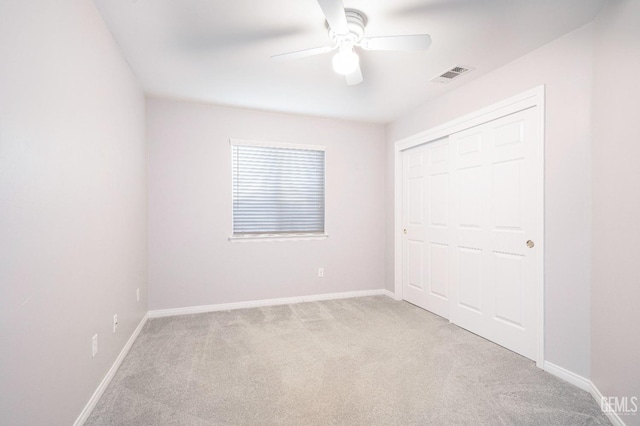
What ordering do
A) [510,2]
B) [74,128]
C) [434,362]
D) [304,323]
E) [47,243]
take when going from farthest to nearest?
[304,323]
[434,362]
[510,2]
[74,128]
[47,243]

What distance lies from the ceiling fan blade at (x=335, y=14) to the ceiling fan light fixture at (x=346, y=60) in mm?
160

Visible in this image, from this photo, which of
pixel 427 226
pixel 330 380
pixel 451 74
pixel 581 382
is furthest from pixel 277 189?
pixel 581 382

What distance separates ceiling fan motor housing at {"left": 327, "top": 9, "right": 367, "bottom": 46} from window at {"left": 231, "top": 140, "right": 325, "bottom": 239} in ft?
6.91

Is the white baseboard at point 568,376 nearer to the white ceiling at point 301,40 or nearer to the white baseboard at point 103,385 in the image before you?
the white ceiling at point 301,40

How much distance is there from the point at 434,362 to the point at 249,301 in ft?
7.62

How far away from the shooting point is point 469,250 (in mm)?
3064

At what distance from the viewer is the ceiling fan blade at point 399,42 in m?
1.83

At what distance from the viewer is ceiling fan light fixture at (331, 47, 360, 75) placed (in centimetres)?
201

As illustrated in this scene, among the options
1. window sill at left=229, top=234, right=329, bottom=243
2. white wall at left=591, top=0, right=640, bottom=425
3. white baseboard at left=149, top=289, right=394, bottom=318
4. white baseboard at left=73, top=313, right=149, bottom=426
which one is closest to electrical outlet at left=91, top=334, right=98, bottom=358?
white baseboard at left=73, top=313, right=149, bottom=426

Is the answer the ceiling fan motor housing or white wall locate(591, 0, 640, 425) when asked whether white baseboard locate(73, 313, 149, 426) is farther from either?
white wall locate(591, 0, 640, 425)

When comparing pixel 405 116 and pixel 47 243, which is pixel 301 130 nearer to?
pixel 405 116

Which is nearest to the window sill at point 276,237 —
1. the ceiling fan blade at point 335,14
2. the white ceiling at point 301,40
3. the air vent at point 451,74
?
the white ceiling at point 301,40

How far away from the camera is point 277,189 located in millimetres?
4016

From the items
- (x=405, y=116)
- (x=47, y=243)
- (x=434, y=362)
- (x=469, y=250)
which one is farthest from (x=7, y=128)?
(x=405, y=116)
